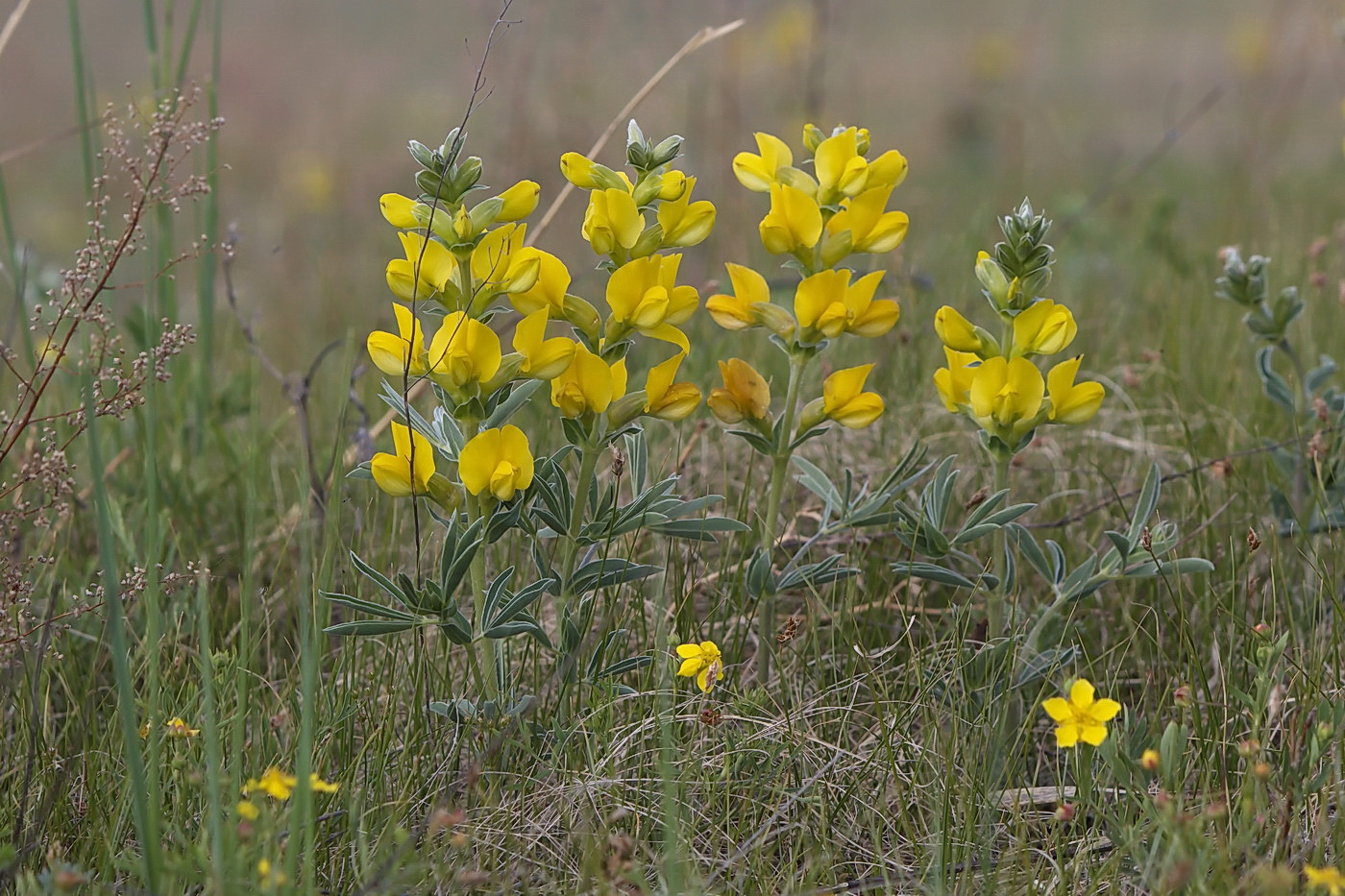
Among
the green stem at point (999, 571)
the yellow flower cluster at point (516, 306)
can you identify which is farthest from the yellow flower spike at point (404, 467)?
the green stem at point (999, 571)

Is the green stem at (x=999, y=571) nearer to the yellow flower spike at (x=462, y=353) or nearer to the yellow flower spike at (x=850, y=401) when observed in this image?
the yellow flower spike at (x=850, y=401)

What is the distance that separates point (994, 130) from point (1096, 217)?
305 cm

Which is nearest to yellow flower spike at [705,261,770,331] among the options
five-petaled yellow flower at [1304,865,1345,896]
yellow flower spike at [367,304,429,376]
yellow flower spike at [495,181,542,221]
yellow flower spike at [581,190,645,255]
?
yellow flower spike at [581,190,645,255]

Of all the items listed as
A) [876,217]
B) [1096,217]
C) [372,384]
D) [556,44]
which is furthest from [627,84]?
[876,217]

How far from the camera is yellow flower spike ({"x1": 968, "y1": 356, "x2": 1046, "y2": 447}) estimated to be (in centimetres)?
148

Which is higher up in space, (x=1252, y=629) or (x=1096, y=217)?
(x=1096, y=217)

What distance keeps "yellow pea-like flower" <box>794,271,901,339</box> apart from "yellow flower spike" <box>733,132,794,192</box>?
0.14m

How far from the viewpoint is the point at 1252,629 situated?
5.20 feet

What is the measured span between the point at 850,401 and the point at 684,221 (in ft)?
1.02

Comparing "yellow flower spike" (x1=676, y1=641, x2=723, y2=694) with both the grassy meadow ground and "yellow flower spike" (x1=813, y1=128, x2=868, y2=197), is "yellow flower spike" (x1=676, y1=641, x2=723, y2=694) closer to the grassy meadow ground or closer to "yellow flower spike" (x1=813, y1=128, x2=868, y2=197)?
the grassy meadow ground

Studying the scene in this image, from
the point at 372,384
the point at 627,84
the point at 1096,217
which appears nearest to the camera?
the point at 372,384

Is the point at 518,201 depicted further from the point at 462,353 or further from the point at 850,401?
the point at 850,401

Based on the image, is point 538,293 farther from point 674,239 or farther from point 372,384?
point 372,384

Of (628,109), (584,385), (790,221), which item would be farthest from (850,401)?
(628,109)
